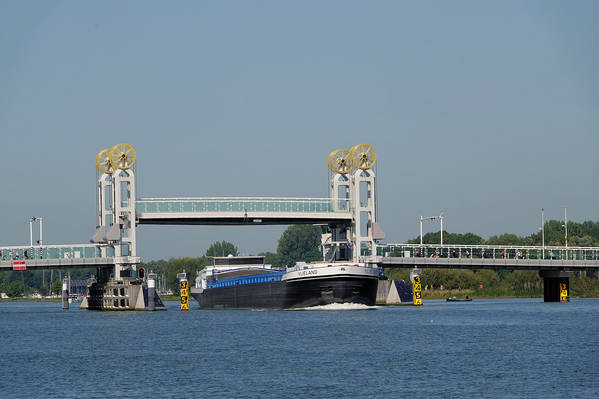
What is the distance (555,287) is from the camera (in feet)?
527

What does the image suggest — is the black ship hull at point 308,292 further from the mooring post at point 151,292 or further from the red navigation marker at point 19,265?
the red navigation marker at point 19,265

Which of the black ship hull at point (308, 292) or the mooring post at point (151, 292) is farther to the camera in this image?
the mooring post at point (151, 292)

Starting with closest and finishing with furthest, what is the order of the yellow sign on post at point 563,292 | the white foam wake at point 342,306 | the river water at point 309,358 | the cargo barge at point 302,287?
the river water at point 309,358 → the cargo barge at point 302,287 → the white foam wake at point 342,306 → the yellow sign on post at point 563,292

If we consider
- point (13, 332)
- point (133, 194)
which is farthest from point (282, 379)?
point (133, 194)

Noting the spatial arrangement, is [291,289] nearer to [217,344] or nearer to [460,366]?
[217,344]

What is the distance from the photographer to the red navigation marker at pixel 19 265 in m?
136

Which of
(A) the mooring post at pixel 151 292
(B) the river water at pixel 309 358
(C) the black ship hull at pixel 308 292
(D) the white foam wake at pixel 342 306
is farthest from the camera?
(A) the mooring post at pixel 151 292

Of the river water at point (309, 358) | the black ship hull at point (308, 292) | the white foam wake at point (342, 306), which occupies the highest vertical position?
the black ship hull at point (308, 292)

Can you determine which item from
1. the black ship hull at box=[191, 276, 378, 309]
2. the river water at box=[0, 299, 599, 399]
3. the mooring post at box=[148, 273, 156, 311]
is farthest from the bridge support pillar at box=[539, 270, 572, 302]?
the mooring post at box=[148, 273, 156, 311]

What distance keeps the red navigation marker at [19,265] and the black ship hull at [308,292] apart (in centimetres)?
2810

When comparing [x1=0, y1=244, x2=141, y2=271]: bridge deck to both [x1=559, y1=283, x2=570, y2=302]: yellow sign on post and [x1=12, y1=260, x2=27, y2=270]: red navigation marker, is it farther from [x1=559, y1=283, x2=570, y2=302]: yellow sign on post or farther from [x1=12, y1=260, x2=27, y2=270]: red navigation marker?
[x1=559, y1=283, x2=570, y2=302]: yellow sign on post

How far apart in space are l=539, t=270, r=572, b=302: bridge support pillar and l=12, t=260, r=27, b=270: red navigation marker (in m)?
74.5

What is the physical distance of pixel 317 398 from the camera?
52.0 m

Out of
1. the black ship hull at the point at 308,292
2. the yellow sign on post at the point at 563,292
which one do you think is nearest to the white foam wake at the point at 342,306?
the black ship hull at the point at 308,292
